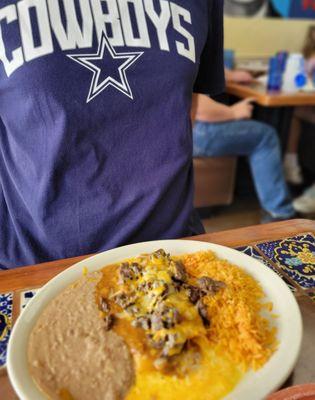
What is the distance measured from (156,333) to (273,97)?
181 centimetres

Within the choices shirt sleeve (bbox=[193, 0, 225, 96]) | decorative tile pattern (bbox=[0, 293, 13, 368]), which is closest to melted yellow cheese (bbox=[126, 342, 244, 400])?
decorative tile pattern (bbox=[0, 293, 13, 368])

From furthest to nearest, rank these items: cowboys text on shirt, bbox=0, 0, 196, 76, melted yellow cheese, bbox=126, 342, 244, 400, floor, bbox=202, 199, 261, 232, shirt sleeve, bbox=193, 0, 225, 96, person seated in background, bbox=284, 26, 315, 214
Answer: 1. person seated in background, bbox=284, 26, 315, 214
2. floor, bbox=202, 199, 261, 232
3. shirt sleeve, bbox=193, 0, 225, 96
4. cowboys text on shirt, bbox=0, 0, 196, 76
5. melted yellow cheese, bbox=126, 342, 244, 400

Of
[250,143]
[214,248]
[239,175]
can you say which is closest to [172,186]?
[214,248]

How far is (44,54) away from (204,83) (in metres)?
0.45

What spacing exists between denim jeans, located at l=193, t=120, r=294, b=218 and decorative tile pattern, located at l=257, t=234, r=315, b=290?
1412mm

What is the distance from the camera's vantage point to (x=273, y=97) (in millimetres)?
1989

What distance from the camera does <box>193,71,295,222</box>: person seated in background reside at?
205 centimetres

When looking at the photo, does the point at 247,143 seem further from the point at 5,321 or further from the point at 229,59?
the point at 5,321

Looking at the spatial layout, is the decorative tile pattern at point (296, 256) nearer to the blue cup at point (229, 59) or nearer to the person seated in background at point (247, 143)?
the person seated in background at point (247, 143)

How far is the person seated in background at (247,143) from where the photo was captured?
2051mm

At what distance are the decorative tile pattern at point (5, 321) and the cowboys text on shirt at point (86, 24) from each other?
0.41 m

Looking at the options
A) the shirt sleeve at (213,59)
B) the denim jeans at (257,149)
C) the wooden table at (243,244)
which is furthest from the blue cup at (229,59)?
the wooden table at (243,244)

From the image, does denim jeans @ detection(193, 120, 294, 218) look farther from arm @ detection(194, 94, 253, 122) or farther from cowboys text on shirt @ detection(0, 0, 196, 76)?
cowboys text on shirt @ detection(0, 0, 196, 76)

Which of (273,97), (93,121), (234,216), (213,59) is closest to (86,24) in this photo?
(93,121)
